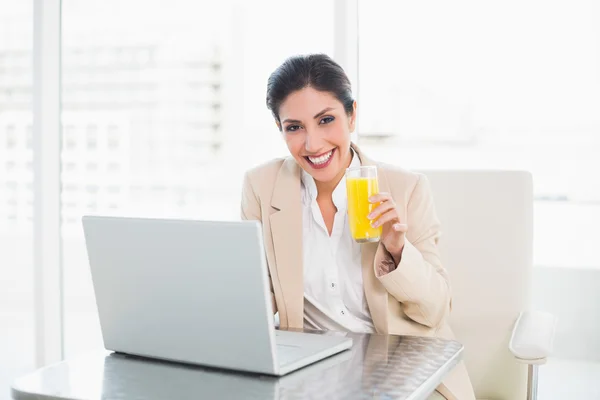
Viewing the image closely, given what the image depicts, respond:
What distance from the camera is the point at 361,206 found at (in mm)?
1692

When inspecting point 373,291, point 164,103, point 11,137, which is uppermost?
point 164,103

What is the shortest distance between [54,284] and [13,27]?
4.18 feet

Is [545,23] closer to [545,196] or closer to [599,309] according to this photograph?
[545,196]

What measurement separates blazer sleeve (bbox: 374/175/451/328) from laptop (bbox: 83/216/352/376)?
0.37 m

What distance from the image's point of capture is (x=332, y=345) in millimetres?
1395

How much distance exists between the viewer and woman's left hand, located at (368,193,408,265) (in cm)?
167

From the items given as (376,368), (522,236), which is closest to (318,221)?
(522,236)

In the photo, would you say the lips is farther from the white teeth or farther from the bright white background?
the bright white background

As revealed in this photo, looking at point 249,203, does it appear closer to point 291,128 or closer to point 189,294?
point 291,128

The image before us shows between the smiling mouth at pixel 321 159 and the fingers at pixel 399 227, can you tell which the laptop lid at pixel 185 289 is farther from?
the smiling mouth at pixel 321 159

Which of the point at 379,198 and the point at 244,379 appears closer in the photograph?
the point at 244,379

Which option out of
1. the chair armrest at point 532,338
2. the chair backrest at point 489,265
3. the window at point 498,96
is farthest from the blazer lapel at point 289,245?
the window at point 498,96

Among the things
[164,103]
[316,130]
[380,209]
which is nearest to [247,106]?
[164,103]

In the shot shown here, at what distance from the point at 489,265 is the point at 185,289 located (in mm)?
1035
